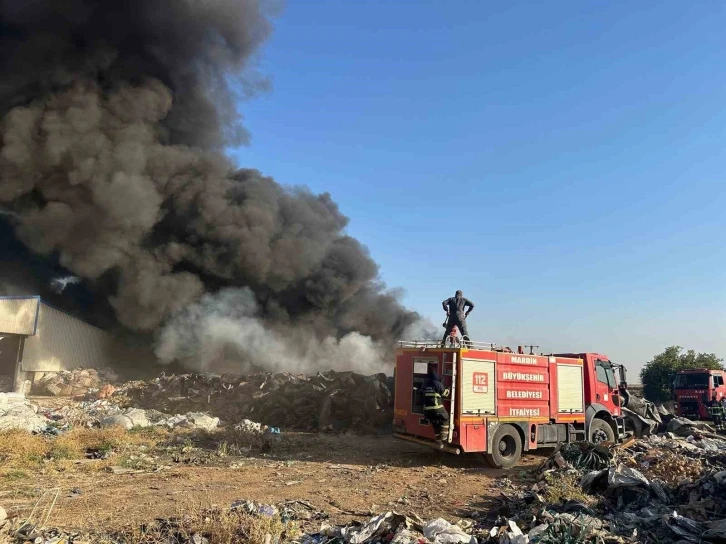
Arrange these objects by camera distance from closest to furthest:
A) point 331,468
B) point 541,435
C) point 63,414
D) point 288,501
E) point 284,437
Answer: point 288,501 → point 331,468 → point 541,435 → point 284,437 → point 63,414

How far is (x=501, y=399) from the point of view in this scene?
11.0 m

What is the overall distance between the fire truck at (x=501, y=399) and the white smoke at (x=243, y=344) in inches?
741

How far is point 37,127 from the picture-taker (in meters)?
26.0

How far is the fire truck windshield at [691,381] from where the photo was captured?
21344mm

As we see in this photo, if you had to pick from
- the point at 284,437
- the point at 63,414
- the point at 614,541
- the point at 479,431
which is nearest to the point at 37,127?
the point at 63,414

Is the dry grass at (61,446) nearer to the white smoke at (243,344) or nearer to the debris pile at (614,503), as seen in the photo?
the debris pile at (614,503)

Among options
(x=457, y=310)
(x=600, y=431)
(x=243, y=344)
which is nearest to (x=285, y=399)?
(x=457, y=310)

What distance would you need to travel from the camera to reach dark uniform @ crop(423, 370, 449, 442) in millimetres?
10172

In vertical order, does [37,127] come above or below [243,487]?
above

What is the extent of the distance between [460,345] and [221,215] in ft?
75.1

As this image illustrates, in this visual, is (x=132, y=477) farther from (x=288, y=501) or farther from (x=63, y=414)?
(x=63, y=414)

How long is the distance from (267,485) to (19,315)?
21846 mm

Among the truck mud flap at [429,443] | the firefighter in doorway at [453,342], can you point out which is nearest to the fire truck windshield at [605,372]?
the firefighter in doorway at [453,342]

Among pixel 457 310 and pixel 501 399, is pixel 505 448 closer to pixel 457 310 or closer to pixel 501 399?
pixel 501 399
